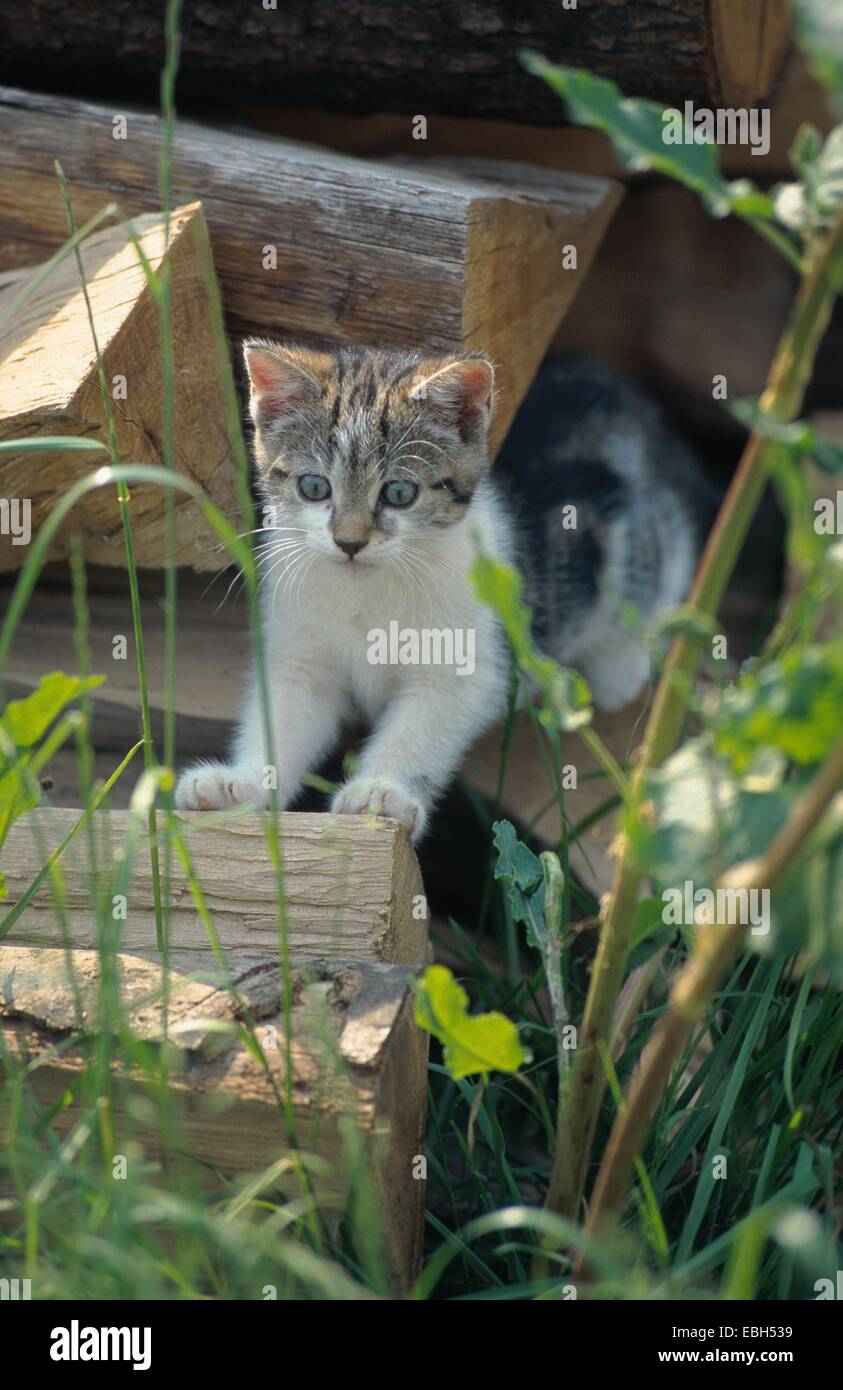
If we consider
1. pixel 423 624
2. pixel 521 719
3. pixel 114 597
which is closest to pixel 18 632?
pixel 114 597

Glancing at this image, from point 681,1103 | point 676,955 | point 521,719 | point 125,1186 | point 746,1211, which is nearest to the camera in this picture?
point 125,1186

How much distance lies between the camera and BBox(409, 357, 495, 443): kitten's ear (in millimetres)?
2154

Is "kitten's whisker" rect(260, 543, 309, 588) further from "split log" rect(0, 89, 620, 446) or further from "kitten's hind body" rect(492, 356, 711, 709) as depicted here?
"kitten's hind body" rect(492, 356, 711, 709)

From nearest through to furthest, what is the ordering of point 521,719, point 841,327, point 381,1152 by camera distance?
1. point 381,1152
2. point 521,719
3. point 841,327

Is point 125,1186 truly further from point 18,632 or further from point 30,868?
point 18,632

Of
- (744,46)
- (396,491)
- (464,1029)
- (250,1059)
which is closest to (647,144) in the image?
(464,1029)

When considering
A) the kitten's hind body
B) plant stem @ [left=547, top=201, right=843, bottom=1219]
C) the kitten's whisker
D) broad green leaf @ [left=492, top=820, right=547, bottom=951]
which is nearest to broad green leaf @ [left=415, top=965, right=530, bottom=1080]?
plant stem @ [left=547, top=201, right=843, bottom=1219]

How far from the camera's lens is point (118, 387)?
1.98 metres

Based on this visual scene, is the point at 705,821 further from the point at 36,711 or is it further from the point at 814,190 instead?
the point at 36,711

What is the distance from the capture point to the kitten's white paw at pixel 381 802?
204 centimetres

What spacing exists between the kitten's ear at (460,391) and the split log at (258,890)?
82cm

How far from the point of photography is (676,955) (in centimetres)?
201
